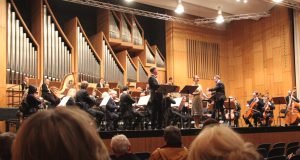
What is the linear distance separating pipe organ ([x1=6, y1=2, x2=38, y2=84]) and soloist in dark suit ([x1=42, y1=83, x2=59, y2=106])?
1.96m

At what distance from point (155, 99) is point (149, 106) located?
0.63 m

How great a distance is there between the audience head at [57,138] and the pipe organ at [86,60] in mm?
12768

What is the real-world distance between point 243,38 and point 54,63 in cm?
844

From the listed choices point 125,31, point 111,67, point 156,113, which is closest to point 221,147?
point 156,113

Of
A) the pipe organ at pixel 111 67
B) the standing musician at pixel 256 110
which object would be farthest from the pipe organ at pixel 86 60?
the standing musician at pixel 256 110

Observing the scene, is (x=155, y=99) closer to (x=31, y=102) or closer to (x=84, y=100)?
(x=84, y=100)

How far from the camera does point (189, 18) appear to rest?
16656 mm

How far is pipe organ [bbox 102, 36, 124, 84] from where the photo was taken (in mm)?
14570

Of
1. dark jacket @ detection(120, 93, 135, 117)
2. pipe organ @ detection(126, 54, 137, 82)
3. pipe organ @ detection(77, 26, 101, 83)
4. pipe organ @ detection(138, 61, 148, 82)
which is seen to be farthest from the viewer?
pipe organ @ detection(138, 61, 148, 82)

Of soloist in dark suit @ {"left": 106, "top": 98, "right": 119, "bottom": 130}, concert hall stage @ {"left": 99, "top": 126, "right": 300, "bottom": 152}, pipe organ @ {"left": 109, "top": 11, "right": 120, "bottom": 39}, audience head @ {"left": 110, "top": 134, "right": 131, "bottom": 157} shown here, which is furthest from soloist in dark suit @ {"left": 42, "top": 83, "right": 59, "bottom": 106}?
audience head @ {"left": 110, "top": 134, "right": 131, "bottom": 157}

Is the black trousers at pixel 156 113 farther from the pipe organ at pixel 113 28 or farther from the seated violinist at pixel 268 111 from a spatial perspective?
the pipe organ at pixel 113 28

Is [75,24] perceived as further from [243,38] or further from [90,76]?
[243,38]

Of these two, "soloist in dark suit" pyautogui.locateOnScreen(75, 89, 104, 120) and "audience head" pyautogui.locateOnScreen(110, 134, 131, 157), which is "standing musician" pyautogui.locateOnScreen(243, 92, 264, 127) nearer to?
"soloist in dark suit" pyautogui.locateOnScreen(75, 89, 104, 120)

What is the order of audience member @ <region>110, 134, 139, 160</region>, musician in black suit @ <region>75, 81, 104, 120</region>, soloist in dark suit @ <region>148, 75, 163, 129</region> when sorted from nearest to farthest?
1. audience member @ <region>110, 134, 139, 160</region>
2. musician in black suit @ <region>75, 81, 104, 120</region>
3. soloist in dark suit @ <region>148, 75, 163, 129</region>
